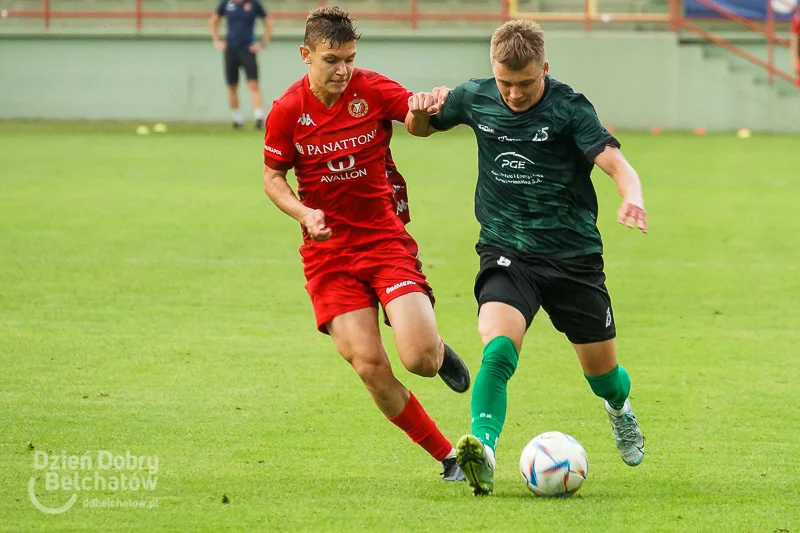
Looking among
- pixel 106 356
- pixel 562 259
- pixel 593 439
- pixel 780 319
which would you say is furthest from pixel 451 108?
pixel 780 319

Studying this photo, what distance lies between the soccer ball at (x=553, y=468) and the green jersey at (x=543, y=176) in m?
0.88

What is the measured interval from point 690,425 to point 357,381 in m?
2.00

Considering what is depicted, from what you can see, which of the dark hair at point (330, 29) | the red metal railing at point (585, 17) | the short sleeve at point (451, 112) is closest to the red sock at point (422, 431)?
the short sleeve at point (451, 112)

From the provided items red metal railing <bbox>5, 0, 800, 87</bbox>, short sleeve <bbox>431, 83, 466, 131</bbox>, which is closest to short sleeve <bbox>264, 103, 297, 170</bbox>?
short sleeve <bbox>431, 83, 466, 131</bbox>

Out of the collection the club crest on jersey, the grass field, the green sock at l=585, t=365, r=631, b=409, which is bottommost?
the grass field

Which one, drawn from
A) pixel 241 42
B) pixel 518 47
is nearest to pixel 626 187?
pixel 518 47

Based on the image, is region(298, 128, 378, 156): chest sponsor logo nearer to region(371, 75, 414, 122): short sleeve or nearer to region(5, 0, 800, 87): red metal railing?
region(371, 75, 414, 122): short sleeve

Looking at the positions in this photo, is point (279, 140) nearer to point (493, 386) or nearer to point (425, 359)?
point (425, 359)

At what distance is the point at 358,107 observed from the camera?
5.92m

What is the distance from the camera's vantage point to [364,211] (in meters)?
5.90

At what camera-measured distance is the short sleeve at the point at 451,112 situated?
19.3 ft

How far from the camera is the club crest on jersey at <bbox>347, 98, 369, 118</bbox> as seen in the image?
5906 millimetres

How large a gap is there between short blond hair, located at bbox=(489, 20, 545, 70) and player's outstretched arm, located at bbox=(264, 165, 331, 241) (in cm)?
103

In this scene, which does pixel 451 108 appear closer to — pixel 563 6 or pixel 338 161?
pixel 338 161
